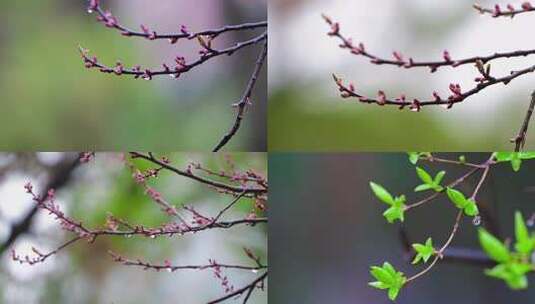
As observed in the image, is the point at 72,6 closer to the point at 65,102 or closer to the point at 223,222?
the point at 65,102

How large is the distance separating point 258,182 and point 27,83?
2.03 ft

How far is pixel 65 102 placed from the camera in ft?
5.29

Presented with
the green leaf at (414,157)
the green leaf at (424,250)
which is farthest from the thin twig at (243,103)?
the green leaf at (424,250)

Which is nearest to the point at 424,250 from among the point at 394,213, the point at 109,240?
the point at 394,213

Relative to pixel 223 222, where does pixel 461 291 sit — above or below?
below

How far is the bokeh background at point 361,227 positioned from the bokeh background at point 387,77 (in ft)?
0.16

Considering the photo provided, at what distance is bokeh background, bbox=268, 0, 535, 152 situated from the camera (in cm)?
146

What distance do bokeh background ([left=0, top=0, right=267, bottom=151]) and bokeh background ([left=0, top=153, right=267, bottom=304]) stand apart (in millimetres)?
53

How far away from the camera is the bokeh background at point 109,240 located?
161cm

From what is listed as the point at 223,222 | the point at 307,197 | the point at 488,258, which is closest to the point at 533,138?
the point at 488,258

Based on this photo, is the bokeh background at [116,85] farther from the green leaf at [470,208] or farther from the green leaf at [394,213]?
the green leaf at [470,208]

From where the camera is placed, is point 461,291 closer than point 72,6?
Yes

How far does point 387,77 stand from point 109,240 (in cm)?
79

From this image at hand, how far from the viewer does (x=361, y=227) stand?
155 centimetres
